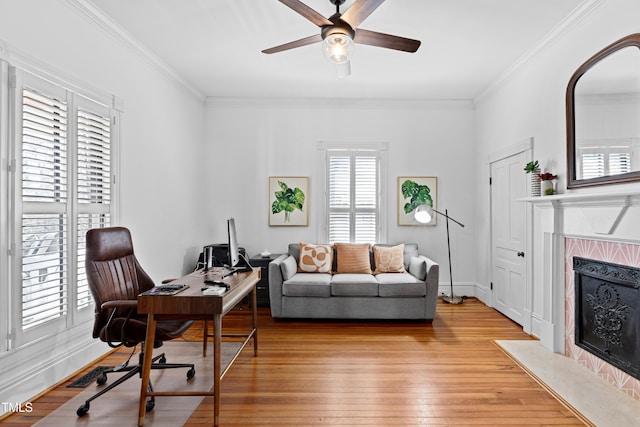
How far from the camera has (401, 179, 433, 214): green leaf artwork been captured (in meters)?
5.36

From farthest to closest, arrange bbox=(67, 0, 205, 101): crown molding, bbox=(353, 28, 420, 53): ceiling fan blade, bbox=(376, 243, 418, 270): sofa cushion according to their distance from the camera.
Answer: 1. bbox=(376, 243, 418, 270): sofa cushion
2. bbox=(67, 0, 205, 101): crown molding
3. bbox=(353, 28, 420, 53): ceiling fan blade

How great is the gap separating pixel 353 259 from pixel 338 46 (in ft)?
9.50

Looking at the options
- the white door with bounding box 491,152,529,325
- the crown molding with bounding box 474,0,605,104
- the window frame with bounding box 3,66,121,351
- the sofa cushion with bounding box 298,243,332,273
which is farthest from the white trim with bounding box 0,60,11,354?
the white door with bounding box 491,152,529,325

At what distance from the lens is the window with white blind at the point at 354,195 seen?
5.39m

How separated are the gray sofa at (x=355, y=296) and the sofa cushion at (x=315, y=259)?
0.42 m

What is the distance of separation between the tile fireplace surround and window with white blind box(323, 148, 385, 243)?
7.14ft

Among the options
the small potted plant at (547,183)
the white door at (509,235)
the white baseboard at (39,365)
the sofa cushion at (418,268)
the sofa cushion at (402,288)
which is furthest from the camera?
the sofa cushion at (418,268)

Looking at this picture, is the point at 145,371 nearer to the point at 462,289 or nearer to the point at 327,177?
the point at 327,177

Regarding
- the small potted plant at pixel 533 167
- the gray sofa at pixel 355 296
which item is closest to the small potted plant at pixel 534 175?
the small potted plant at pixel 533 167

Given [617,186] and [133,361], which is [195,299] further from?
[617,186]

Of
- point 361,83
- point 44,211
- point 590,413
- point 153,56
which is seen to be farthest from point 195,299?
point 361,83

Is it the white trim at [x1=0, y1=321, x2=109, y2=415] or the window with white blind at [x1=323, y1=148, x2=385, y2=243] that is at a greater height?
the window with white blind at [x1=323, y1=148, x2=385, y2=243]

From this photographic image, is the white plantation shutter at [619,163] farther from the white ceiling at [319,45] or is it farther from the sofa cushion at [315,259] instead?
the sofa cushion at [315,259]

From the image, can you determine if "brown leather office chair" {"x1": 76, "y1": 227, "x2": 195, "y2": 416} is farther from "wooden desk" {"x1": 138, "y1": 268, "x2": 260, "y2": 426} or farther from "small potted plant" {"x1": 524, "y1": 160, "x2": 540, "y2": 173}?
"small potted plant" {"x1": 524, "y1": 160, "x2": 540, "y2": 173}
